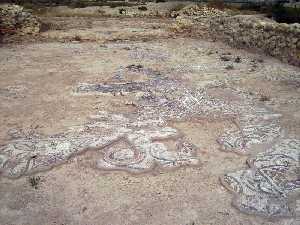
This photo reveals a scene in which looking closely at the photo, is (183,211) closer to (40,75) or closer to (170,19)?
(40,75)

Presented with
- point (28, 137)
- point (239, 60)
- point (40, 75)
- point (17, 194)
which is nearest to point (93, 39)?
point (40, 75)

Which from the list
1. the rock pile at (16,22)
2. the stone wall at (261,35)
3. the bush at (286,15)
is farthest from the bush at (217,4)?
the rock pile at (16,22)

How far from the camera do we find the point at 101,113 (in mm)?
8422

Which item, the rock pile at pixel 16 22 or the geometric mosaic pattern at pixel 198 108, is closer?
the geometric mosaic pattern at pixel 198 108

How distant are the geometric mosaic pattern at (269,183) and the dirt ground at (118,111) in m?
0.16

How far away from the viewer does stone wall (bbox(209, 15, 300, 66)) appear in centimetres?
1174

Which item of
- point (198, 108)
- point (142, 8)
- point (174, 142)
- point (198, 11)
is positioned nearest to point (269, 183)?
point (174, 142)

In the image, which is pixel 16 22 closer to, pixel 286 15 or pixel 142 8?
pixel 142 8

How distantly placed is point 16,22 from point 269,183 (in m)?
12.7

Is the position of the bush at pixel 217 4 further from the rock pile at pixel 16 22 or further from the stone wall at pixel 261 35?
the rock pile at pixel 16 22

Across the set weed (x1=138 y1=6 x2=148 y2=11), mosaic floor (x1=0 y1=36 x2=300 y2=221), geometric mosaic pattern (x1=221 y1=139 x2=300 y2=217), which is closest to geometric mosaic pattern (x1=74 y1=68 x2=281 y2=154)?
mosaic floor (x1=0 y1=36 x2=300 y2=221)

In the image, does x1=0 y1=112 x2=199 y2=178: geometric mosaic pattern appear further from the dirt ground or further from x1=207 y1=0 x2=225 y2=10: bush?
x1=207 y1=0 x2=225 y2=10: bush

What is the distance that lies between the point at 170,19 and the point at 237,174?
13.9 metres

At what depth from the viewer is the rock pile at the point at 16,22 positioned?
15297 millimetres
